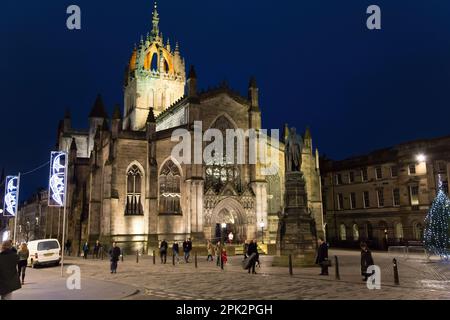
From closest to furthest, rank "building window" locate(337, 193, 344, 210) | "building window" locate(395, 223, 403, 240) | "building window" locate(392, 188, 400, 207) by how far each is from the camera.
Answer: "building window" locate(395, 223, 403, 240), "building window" locate(392, 188, 400, 207), "building window" locate(337, 193, 344, 210)

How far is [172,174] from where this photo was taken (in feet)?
122

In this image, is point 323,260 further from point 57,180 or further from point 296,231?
point 57,180

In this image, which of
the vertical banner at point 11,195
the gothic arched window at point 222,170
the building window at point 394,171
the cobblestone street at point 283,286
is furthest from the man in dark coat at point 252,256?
the building window at point 394,171

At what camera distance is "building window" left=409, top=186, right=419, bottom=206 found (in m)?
44.6

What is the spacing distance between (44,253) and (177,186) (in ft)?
45.0

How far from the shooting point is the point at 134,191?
118ft

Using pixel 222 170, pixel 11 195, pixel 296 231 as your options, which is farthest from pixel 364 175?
pixel 11 195

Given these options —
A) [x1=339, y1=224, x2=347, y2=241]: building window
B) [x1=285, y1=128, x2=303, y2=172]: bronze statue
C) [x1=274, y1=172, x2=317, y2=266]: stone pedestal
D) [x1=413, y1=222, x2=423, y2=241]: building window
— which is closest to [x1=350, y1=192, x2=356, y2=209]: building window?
[x1=339, y1=224, x2=347, y2=241]: building window

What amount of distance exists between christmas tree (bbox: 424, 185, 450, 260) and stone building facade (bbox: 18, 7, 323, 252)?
16.1 meters

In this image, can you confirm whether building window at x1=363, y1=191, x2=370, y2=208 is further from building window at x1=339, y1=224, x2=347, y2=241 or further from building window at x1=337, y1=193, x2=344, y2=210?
building window at x1=339, y1=224, x2=347, y2=241

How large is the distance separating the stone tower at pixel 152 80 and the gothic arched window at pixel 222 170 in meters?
16.2

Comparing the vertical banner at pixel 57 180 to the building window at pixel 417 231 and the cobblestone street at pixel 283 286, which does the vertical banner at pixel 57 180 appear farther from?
the building window at pixel 417 231
